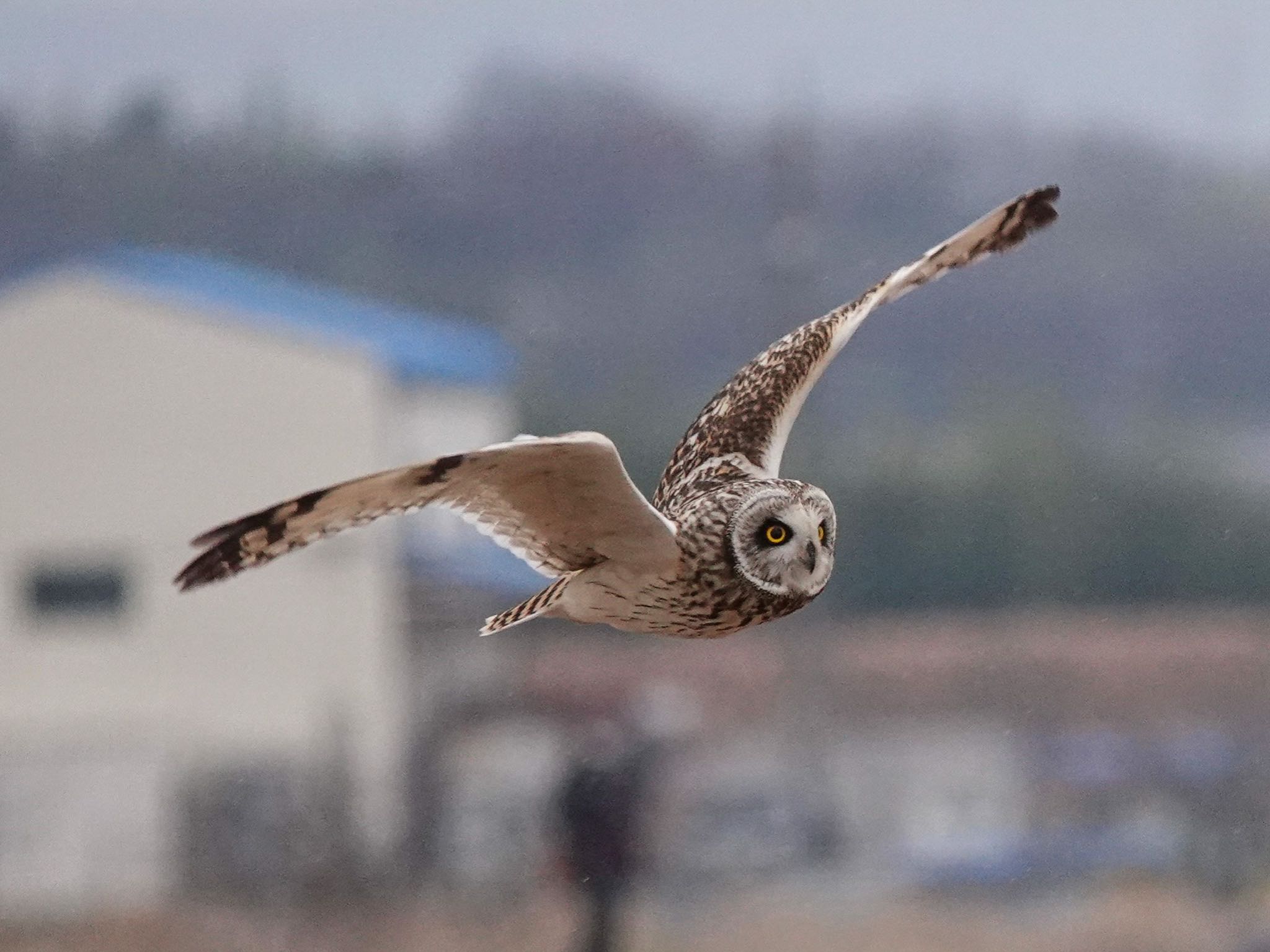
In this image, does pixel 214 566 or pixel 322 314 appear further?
pixel 322 314

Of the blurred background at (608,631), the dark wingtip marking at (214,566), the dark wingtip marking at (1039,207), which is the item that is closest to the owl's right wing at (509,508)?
the dark wingtip marking at (214,566)

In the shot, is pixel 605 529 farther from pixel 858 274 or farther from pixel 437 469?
pixel 858 274

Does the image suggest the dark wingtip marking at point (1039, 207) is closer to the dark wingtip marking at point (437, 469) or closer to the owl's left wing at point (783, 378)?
the owl's left wing at point (783, 378)

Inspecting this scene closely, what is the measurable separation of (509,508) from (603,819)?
4.56 meters

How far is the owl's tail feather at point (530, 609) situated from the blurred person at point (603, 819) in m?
4.00

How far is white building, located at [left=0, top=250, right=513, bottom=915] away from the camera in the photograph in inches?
250

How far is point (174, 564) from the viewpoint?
6586 mm

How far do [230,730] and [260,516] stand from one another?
212 inches

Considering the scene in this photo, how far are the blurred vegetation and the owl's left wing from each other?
12.9 ft

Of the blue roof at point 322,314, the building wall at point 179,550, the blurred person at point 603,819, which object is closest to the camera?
the blurred person at point 603,819

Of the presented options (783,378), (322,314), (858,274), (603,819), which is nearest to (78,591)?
(322,314)

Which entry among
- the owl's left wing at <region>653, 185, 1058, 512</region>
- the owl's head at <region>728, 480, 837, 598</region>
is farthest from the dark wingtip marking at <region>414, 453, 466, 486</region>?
the owl's left wing at <region>653, 185, 1058, 512</region>

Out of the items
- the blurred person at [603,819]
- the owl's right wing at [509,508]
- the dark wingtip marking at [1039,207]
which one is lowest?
the blurred person at [603,819]

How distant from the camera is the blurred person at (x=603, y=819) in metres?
5.93
